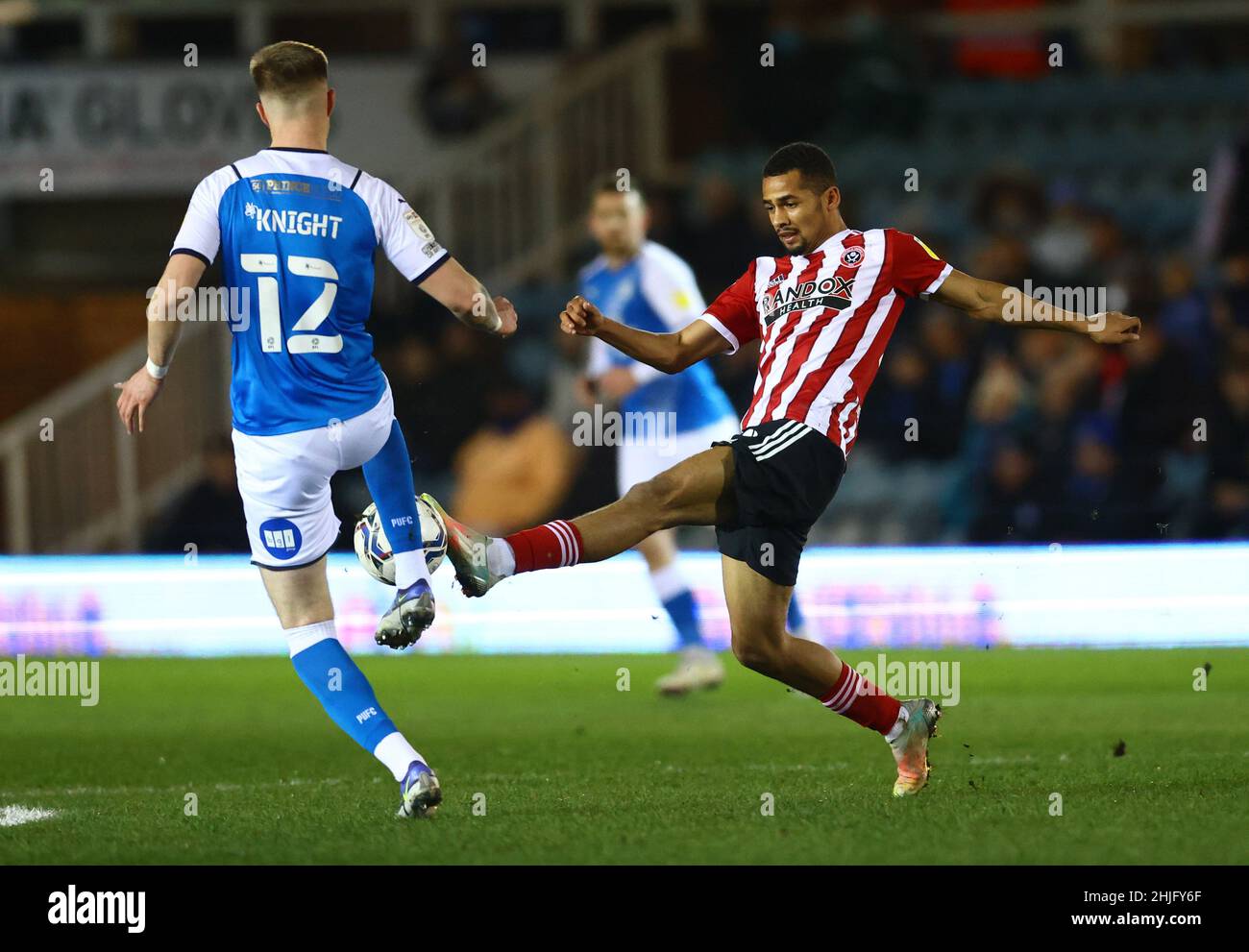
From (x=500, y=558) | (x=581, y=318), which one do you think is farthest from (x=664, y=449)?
(x=500, y=558)

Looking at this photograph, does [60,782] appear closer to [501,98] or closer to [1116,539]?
[1116,539]

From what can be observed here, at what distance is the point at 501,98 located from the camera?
1522 centimetres

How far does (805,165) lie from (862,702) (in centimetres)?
158

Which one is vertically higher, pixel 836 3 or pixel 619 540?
pixel 836 3

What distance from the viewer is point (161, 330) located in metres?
5.07

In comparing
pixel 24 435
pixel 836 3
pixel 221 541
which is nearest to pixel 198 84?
pixel 24 435

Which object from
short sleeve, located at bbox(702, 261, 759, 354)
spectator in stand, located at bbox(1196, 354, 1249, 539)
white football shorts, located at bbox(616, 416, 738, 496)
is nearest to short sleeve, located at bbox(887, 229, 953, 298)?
short sleeve, located at bbox(702, 261, 759, 354)

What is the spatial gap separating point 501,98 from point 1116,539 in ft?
22.2

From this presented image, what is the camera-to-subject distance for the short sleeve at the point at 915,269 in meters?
5.49

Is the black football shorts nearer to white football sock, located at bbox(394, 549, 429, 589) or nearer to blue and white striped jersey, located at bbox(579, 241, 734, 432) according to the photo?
white football sock, located at bbox(394, 549, 429, 589)

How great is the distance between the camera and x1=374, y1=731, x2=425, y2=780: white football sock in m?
5.11

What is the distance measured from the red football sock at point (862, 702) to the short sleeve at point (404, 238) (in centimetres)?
168

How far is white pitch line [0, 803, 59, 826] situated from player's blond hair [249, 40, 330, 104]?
7.24 ft

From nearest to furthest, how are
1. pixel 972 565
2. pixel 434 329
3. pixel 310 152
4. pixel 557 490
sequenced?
pixel 310 152 → pixel 972 565 → pixel 557 490 → pixel 434 329
